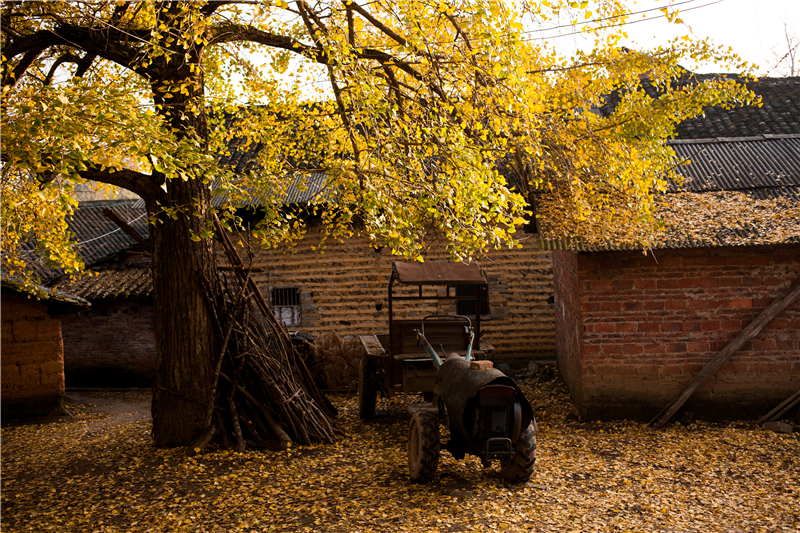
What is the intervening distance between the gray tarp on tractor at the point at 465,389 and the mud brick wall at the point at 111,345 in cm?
1186

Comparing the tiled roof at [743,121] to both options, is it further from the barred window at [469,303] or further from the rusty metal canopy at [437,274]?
the rusty metal canopy at [437,274]

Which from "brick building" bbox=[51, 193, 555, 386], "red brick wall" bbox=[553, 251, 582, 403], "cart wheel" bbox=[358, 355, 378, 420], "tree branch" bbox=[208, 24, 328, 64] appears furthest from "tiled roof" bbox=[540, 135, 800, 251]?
"tree branch" bbox=[208, 24, 328, 64]

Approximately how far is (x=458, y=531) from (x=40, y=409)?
984cm

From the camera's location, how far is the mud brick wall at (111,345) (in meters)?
15.8

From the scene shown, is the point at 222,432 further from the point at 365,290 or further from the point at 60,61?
the point at 365,290

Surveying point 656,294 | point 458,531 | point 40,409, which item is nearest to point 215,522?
point 458,531

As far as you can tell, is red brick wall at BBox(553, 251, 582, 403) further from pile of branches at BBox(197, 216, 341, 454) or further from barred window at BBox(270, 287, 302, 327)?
barred window at BBox(270, 287, 302, 327)

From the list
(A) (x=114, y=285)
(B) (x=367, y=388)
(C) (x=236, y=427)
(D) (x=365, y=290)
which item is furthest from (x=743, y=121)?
(A) (x=114, y=285)

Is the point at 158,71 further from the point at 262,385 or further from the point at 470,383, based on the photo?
the point at 470,383

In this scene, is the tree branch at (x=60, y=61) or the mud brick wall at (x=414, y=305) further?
the mud brick wall at (x=414, y=305)

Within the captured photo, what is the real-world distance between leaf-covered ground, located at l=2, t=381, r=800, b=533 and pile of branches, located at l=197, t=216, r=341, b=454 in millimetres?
294

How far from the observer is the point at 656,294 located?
8.67 meters

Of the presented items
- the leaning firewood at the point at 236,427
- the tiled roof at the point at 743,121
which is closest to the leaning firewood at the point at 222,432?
the leaning firewood at the point at 236,427

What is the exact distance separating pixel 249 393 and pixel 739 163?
31.0 feet
